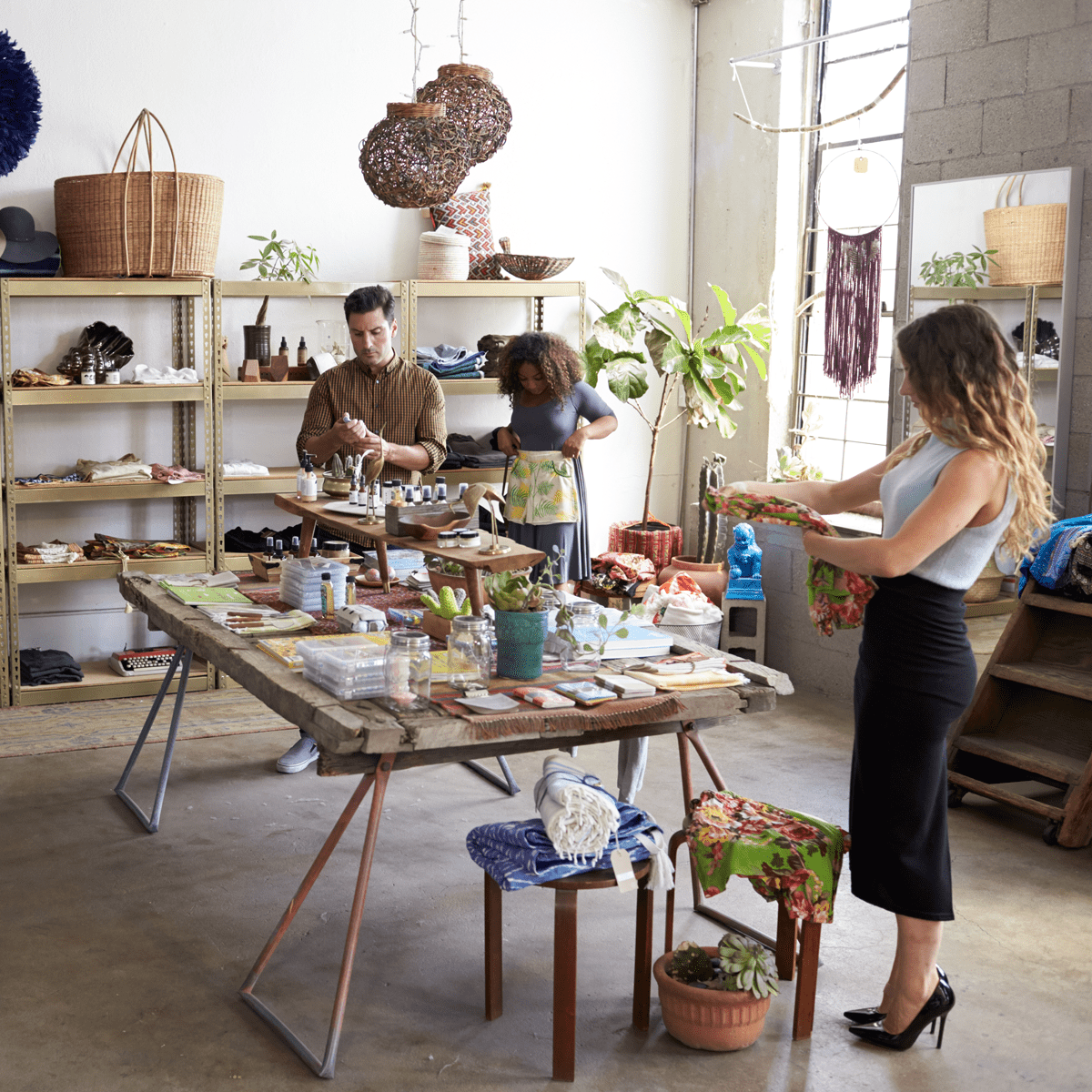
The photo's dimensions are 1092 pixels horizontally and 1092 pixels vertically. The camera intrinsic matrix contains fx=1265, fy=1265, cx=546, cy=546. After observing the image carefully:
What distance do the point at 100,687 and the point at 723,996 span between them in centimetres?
370

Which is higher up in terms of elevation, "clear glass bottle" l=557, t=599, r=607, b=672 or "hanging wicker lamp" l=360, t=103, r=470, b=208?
"hanging wicker lamp" l=360, t=103, r=470, b=208

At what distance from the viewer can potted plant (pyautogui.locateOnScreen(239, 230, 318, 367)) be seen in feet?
19.4

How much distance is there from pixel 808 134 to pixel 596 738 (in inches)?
177

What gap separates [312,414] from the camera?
5.14 metres

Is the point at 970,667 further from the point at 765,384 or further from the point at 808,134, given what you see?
the point at 808,134

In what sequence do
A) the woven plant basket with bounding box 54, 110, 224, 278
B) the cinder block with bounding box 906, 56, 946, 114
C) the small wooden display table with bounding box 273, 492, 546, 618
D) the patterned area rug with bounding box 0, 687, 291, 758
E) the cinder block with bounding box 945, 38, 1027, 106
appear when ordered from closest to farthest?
the small wooden display table with bounding box 273, 492, 546, 618 → the cinder block with bounding box 945, 38, 1027, 106 → the patterned area rug with bounding box 0, 687, 291, 758 → the cinder block with bounding box 906, 56, 946, 114 → the woven plant basket with bounding box 54, 110, 224, 278

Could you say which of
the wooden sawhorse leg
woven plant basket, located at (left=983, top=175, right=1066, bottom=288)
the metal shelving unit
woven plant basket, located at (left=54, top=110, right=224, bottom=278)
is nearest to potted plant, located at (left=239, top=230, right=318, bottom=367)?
the metal shelving unit

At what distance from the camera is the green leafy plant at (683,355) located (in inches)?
242

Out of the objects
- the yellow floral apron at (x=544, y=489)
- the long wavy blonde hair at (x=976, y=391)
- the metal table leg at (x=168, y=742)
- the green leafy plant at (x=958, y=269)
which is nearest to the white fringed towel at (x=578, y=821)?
the long wavy blonde hair at (x=976, y=391)

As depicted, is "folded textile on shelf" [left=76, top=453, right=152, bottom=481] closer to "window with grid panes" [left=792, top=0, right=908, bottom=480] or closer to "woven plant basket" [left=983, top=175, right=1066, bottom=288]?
"window with grid panes" [left=792, top=0, right=908, bottom=480]

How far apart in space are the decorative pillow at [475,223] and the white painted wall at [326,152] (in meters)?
0.18

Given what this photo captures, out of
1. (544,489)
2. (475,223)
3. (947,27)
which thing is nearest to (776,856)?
(544,489)

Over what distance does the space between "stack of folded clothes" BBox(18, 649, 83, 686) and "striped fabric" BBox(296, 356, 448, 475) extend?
1539 millimetres

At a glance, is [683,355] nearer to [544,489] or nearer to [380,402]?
[544,489]
